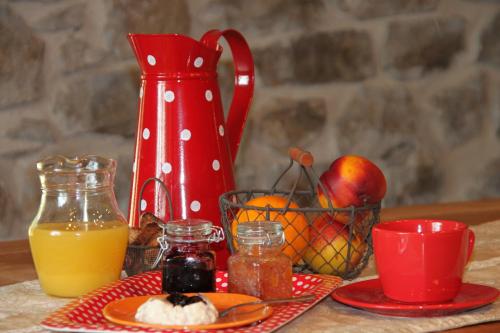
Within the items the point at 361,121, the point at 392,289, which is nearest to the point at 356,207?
the point at 392,289

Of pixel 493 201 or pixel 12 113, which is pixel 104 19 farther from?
pixel 493 201

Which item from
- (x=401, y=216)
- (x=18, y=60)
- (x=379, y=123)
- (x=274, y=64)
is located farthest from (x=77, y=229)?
(x=379, y=123)

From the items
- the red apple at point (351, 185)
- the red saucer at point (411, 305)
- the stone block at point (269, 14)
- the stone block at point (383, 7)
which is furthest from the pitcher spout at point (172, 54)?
the stone block at point (383, 7)

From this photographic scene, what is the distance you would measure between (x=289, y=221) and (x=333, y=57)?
1328 mm

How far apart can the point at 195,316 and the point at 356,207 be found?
0.29m

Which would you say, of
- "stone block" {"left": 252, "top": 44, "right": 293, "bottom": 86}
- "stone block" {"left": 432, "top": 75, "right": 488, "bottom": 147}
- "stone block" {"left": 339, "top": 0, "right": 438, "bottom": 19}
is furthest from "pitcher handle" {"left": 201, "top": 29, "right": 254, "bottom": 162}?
"stone block" {"left": 432, "top": 75, "right": 488, "bottom": 147}

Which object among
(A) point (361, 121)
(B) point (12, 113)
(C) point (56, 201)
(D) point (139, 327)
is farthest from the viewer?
(A) point (361, 121)

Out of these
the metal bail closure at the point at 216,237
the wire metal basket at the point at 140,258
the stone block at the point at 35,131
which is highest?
the stone block at the point at 35,131

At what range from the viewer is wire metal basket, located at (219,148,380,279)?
0.94m

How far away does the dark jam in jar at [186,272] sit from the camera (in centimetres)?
83

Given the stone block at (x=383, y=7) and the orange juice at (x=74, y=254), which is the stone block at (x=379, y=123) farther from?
the orange juice at (x=74, y=254)

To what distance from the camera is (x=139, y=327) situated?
2.31ft

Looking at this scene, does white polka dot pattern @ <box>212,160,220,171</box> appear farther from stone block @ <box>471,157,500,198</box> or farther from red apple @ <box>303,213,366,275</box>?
stone block @ <box>471,157,500,198</box>

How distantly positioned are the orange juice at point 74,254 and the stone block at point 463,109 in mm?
1588
